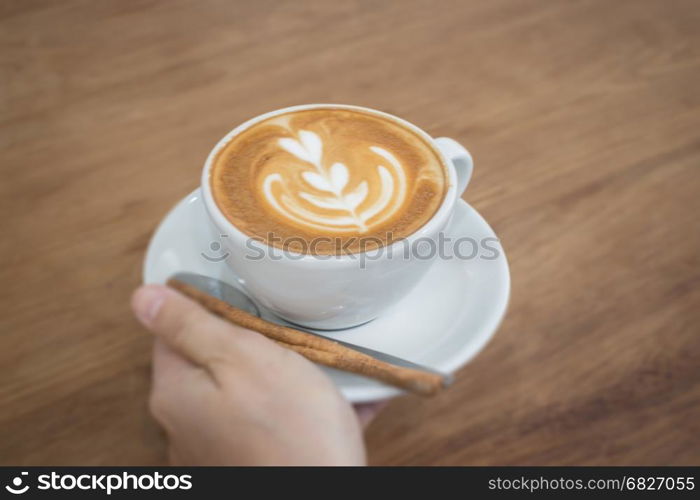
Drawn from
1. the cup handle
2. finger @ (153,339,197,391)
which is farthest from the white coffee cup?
finger @ (153,339,197,391)

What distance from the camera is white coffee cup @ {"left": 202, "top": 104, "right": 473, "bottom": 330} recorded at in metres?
0.63

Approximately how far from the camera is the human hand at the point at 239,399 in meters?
0.57

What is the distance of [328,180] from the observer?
2.39 ft

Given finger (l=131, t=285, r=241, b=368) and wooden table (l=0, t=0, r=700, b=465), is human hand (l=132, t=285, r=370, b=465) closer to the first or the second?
finger (l=131, t=285, r=241, b=368)

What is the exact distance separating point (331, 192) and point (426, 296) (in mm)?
182

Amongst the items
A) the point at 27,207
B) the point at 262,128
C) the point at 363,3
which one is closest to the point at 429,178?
the point at 262,128

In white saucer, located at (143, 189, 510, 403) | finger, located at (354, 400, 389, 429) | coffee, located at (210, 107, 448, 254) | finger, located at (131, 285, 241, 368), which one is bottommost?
finger, located at (354, 400, 389, 429)

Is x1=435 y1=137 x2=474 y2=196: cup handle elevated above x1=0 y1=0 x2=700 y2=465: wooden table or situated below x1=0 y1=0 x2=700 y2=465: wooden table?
above

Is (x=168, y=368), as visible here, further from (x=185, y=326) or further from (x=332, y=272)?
(x=332, y=272)

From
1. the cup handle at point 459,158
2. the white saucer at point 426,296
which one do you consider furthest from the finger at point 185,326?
the cup handle at point 459,158

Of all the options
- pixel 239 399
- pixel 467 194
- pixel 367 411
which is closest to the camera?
pixel 239 399

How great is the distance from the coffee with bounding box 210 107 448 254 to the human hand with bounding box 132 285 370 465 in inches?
4.3

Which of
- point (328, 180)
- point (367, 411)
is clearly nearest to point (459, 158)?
point (328, 180)

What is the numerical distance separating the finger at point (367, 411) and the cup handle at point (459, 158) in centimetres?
26
